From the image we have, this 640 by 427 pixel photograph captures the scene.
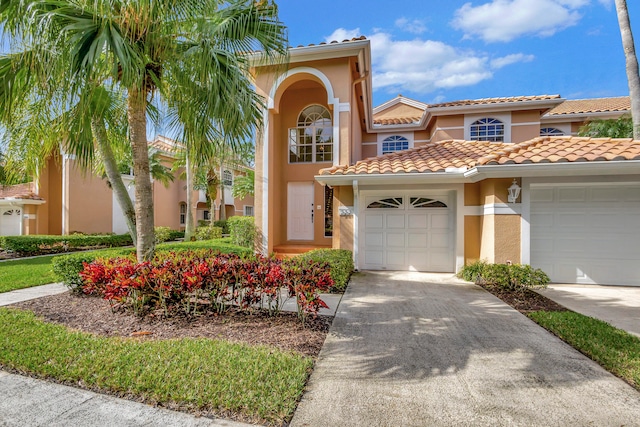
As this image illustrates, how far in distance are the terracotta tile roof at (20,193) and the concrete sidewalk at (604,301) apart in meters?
25.7

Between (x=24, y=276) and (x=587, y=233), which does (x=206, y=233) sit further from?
(x=587, y=233)

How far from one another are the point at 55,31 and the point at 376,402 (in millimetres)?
6719

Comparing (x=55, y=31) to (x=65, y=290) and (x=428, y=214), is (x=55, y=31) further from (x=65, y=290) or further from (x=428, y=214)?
(x=428, y=214)

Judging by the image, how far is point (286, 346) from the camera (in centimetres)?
414

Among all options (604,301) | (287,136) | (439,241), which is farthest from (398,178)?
(287,136)

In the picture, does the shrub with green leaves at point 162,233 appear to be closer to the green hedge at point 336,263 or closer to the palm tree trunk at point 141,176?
the palm tree trunk at point 141,176

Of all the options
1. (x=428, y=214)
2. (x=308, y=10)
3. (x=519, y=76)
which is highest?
(x=519, y=76)

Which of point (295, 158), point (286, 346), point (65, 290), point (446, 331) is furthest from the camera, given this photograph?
point (295, 158)

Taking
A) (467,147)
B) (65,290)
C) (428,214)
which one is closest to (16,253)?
(65,290)

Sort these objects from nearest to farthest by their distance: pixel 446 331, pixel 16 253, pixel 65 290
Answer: pixel 446 331, pixel 65 290, pixel 16 253

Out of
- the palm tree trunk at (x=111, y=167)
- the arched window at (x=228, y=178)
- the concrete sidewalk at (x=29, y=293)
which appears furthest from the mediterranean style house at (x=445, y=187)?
the arched window at (x=228, y=178)

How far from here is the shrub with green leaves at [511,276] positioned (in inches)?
283

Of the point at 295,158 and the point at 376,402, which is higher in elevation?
the point at 295,158

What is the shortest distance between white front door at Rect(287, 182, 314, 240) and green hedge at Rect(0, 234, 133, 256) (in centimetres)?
1261
